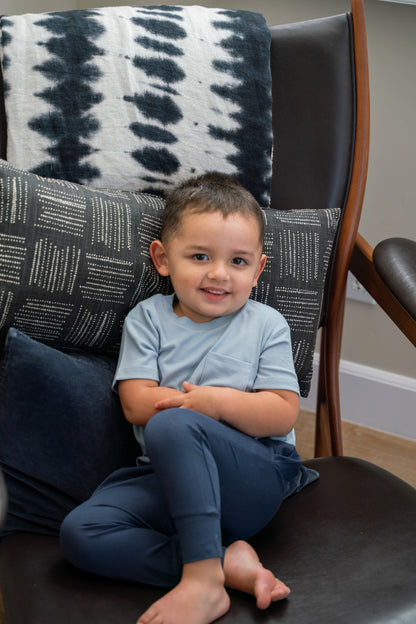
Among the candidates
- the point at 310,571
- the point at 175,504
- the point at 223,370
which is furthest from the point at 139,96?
the point at 310,571

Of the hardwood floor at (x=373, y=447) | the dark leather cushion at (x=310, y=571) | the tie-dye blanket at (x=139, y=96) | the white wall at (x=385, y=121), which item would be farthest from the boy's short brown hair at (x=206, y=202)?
the hardwood floor at (x=373, y=447)

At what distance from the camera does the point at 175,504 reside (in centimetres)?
77

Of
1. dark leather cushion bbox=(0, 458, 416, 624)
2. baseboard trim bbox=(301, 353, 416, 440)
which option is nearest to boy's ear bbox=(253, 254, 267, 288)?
dark leather cushion bbox=(0, 458, 416, 624)

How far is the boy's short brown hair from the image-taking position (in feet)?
3.15

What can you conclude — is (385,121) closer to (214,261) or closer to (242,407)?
(214,261)

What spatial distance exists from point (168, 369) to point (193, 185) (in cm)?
29

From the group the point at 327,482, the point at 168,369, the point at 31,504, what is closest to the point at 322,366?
the point at 327,482

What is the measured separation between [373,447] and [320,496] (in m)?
0.82

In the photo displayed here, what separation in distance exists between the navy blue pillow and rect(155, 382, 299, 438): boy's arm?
11 cm

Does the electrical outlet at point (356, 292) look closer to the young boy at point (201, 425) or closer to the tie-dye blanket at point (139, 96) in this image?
the tie-dye blanket at point (139, 96)

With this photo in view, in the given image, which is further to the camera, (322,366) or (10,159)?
(322,366)

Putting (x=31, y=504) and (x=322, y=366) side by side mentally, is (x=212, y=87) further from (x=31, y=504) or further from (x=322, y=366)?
(x=31, y=504)

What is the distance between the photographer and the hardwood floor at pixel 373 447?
65.9 inches

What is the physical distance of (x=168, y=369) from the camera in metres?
0.97
